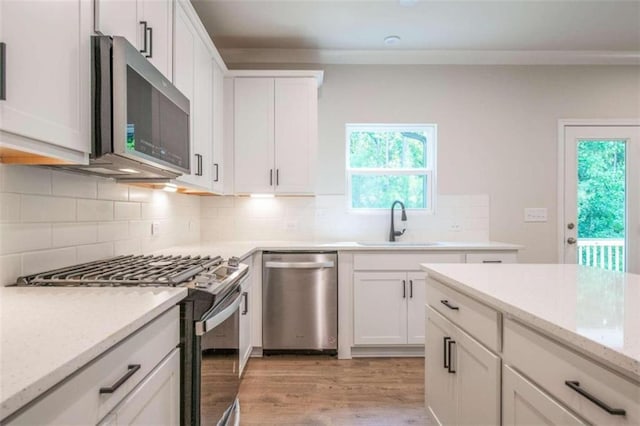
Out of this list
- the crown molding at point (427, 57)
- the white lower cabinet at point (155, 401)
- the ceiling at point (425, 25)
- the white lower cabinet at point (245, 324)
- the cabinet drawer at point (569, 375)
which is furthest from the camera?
the crown molding at point (427, 57)

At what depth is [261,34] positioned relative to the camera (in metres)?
2.96

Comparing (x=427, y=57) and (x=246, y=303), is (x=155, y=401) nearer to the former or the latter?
(x=246, y=303)

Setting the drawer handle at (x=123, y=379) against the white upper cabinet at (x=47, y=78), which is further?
the white upper cabinet at (x=47, y=78)

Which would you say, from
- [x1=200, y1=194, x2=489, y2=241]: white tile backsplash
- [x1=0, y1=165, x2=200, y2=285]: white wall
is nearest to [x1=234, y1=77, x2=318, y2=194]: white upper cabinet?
[x1=200, y1=194, x2=489, y2=241]: white tile backsplash

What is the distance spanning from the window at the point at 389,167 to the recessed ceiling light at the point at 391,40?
74cm

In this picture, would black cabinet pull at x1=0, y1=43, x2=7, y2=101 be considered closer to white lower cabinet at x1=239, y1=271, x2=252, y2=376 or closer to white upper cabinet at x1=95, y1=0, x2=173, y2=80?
white upper cabinet at x1=95, y1=0, x2=173, y2=80

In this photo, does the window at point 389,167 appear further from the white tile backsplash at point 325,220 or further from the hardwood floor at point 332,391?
the hardwood floor at point 332,391

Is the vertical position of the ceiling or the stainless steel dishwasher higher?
the ceiling

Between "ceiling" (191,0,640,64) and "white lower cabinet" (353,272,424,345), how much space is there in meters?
2.04

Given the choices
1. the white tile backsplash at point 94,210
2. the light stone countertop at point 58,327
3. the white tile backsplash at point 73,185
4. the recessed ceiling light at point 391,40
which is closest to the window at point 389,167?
the recessed ceiling light at point 391,40

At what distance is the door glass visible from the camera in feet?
11.1

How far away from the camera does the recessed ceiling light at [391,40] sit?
2979mm

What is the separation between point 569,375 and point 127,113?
5.13 ft

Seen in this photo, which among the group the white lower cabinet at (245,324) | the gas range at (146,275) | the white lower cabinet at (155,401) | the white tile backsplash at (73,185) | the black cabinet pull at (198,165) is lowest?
the white lower cabinet at (245,324)
